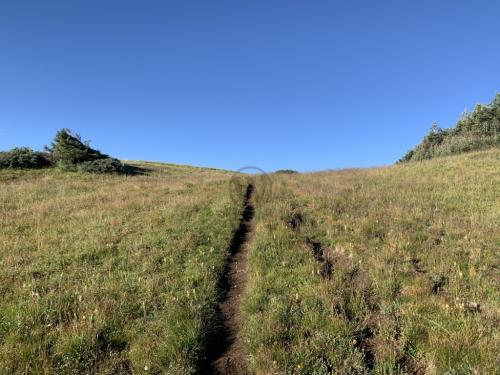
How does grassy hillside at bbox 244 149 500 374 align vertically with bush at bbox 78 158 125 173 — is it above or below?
below

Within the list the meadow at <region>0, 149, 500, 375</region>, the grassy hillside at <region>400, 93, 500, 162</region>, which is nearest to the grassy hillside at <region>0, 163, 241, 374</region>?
the meadow at <region>0, 149, 500, 375</region>

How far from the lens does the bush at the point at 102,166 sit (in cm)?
3116

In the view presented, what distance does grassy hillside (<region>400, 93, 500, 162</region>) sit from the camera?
37938 millimetres

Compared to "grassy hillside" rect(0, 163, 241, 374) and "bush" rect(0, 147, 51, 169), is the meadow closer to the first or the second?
"grassy hillside" rect(0, 163, 241, 374)

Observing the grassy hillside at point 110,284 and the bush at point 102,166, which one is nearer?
the grassy hillside at point 110,284

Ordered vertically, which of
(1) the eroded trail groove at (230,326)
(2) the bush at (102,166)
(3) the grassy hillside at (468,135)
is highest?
(3) the grassy hillside at (468,135)

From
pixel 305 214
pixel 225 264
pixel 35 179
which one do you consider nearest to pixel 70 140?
pixel 35 179

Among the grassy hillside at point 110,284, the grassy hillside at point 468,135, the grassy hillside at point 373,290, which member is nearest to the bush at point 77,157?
the grassy hillside at point 110,284

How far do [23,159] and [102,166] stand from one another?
609 cm

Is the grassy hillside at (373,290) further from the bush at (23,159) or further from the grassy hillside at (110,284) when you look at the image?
the bush at (23,159)

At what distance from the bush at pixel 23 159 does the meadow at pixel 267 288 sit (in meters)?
17.2

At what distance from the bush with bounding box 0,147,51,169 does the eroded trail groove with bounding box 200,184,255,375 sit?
87.7 feet

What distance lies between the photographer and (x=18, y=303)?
6.87 meters

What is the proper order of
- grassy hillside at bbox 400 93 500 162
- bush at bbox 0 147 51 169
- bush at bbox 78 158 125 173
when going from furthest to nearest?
grassy hillside at bbox 400 93 500 162 → bush at bbox 78 158 125 173 → bush at bbox 0 147 51 169
